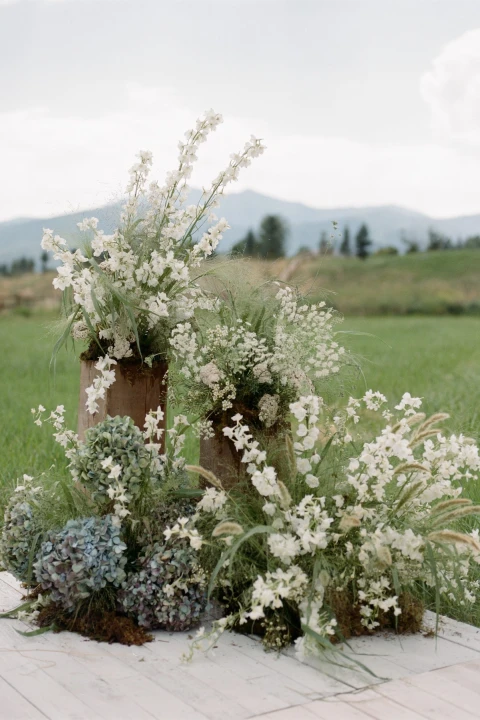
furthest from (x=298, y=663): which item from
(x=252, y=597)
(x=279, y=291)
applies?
(x=279, y=291)

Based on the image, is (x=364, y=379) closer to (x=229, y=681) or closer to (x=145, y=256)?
(x=145, y=256)

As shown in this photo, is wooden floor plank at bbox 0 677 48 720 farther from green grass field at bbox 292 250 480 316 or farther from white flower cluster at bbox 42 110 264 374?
green grass field at bbox 292 250 480 316

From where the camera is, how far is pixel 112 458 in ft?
10.9

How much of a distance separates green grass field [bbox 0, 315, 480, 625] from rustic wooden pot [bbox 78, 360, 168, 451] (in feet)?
0.78

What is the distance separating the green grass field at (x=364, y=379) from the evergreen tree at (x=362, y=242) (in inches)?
471

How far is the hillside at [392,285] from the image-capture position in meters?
22.7

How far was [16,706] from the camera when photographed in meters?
2.59

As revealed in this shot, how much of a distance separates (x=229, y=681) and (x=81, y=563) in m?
0.76

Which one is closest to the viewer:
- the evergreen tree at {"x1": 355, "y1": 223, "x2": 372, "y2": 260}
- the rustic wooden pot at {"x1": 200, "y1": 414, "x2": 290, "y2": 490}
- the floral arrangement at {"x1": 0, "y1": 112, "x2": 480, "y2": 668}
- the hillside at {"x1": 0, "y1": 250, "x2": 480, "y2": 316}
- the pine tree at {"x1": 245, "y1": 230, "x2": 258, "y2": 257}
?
the floral arrangement at {"x1": 0, "y1": 112, "x2": 480, "y2": 668}

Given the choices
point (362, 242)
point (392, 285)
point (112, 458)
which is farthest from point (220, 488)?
point (362, 242)

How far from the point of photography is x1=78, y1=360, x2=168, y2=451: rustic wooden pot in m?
3.79

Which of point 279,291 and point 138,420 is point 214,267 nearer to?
point 279,291

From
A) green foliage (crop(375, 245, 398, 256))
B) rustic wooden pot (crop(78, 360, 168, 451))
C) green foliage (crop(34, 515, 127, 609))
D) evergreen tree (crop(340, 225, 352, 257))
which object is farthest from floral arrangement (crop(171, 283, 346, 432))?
green foliage (crop(375, 245, 398, 256))

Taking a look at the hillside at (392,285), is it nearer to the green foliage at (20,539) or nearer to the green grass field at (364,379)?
the green grass field at (364,379)
